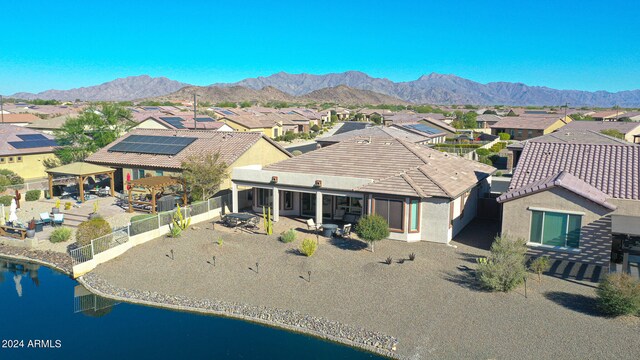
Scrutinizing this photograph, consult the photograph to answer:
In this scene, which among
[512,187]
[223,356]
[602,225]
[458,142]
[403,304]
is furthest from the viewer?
[458,142]

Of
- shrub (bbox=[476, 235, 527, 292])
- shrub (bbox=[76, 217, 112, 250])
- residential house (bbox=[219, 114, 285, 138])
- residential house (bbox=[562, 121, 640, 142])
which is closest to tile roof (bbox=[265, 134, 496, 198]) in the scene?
shrub (bbox=[476, 235, 527, 292])

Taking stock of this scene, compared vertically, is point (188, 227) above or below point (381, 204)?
below

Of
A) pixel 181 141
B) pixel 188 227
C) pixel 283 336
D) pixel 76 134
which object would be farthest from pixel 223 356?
pixel 76 134

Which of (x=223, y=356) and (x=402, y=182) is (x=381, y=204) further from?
(x=223, y=356)

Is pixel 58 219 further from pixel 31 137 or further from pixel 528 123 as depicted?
pixel 528 123

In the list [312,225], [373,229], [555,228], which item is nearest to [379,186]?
[373,229]
